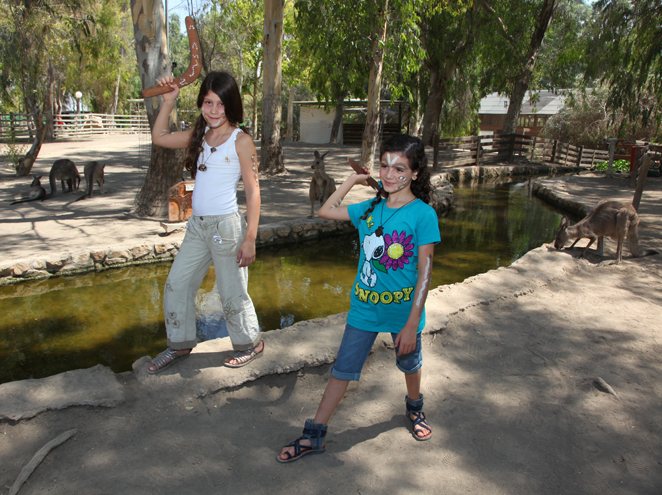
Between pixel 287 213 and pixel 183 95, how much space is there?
3427cm

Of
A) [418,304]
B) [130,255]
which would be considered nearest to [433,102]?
[130,255]

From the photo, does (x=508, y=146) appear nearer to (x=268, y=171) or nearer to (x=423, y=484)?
(x=268, y=171)

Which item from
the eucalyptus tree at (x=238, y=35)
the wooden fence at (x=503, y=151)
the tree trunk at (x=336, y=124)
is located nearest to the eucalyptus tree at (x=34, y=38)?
the wooden fence at (x=503, y=151)

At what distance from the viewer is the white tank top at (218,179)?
3064 mm

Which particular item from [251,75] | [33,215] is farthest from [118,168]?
[251,75]

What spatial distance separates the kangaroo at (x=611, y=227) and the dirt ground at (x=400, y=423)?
231cm

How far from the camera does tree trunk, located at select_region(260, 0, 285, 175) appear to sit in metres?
13.0

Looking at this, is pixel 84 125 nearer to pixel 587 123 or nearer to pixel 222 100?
pixel 587 123

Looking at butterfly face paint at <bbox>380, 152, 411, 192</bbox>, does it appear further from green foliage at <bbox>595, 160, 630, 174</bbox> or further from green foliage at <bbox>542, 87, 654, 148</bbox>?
green foliage at <bbox>542, 87, 654, 148</bbox>

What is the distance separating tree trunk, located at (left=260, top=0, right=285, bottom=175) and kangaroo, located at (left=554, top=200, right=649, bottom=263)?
345 inches

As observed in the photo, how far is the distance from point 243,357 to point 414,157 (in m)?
1.71

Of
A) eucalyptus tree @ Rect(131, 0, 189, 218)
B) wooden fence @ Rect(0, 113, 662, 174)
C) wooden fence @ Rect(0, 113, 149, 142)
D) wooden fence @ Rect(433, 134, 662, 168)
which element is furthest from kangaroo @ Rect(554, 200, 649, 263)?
wooden fence @ Rect(0, 113, 149, 142)

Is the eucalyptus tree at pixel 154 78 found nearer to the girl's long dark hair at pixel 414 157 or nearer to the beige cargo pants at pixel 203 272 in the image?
the beige cargo pants at pixel 203 272

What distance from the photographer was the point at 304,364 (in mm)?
3596
